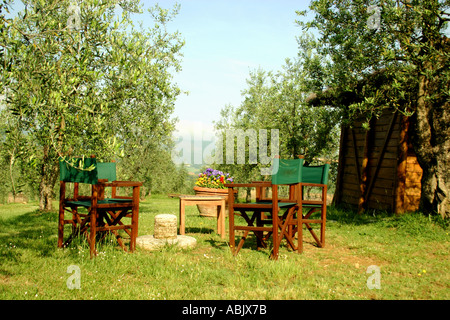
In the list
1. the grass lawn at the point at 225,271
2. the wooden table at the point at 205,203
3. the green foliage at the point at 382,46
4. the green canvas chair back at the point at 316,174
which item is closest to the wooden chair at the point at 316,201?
the green canvas chair back at the point at 316,174

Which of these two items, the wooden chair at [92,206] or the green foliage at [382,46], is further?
the green foliage at [382,46]

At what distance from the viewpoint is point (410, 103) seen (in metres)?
8.31

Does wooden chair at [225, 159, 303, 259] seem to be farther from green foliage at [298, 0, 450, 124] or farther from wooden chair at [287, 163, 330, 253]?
green foliage at [298, 0, 450, 124]

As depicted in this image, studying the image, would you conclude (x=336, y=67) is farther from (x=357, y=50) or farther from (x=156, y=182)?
(x=156, y=182)

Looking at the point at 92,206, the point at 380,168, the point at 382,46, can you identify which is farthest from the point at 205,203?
the point at 380,168

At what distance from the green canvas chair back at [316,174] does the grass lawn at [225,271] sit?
1.17 m

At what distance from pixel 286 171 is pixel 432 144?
506cm

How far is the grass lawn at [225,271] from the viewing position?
12.6 ft

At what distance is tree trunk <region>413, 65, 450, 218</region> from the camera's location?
26.6 feet

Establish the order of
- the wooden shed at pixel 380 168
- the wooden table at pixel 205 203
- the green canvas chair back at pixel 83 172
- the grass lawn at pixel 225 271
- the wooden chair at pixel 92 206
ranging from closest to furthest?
the grass lawn at pixel 225 271 < the green canvas chair back at pixel 83 172 < the wooden chair at pixel 92 206 < the wooden table at pixel 205 203 < the wooden shed at pixel 380 168

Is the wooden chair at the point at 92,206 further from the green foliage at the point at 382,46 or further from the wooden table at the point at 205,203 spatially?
the green foliage at the point at 382,46

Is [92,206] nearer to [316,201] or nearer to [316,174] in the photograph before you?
[316,201]

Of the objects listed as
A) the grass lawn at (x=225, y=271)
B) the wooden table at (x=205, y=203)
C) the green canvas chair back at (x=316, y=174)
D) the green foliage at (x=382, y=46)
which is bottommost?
the grass lawn at (x=225, y=271)

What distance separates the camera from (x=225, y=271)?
4.57 meters
